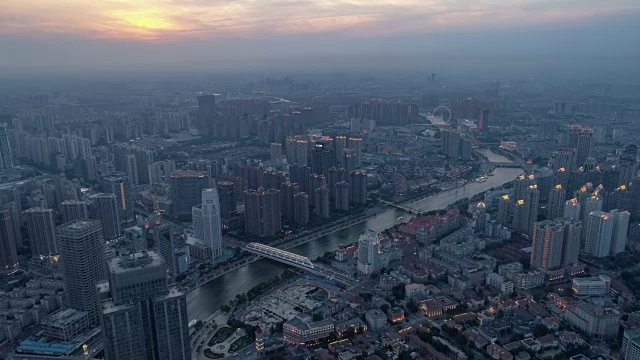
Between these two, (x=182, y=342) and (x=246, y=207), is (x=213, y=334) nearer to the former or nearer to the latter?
(x=182, y=342)

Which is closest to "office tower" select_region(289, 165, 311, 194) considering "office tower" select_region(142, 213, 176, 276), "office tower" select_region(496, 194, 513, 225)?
"office tower" select_region(496, 194, 513, 225)

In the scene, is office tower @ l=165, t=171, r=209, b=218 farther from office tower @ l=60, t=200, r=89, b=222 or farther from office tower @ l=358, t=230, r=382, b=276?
office tower @ l=358, t=230, r=382, b=276

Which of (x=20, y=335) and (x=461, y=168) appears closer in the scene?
(x=20, y=335)

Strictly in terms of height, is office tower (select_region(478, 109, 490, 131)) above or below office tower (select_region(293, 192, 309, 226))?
above

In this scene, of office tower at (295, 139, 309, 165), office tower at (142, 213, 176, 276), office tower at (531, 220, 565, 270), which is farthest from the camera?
office tower at (295, 139, 309, 165)

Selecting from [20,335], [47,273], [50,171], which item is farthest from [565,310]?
[50,171]

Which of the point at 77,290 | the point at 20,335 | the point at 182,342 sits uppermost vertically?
the point at 182,342
